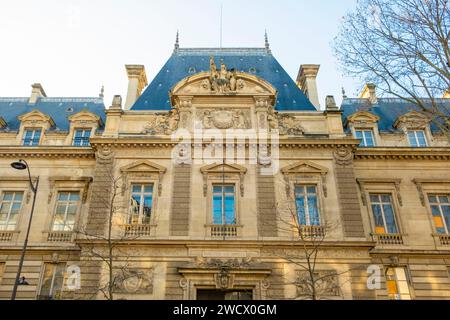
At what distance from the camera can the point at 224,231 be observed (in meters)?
20.3

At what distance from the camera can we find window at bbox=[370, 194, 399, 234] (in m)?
21.9

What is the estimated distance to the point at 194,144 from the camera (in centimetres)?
2259

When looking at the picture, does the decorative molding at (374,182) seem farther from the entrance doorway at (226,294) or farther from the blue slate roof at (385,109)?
the entrance doorway at (226,294)

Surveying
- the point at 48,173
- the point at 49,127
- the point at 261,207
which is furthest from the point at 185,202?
the point at 49,127

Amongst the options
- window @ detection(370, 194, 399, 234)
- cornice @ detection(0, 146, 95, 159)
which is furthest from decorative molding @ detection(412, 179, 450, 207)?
cornice @ detection(0, 146, 95, 159)

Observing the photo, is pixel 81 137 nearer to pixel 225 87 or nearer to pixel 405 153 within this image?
pixel 225 87

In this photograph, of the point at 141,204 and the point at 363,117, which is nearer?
the point at 141,204

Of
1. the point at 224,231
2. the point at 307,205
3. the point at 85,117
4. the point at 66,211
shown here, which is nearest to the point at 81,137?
the point at 85,117

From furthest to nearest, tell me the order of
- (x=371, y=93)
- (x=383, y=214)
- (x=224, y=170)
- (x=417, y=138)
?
(x=371, y=93)
(x=417, y=138)
(x=383, y=214)
(x=224, y=170)

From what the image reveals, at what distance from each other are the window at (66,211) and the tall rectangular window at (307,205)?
12194mm

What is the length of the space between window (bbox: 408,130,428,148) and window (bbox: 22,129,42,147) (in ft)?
75.2

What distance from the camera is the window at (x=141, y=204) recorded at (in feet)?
68.7

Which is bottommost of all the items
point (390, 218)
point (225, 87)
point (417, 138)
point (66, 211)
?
point (390, 218)

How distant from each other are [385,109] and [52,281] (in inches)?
924
